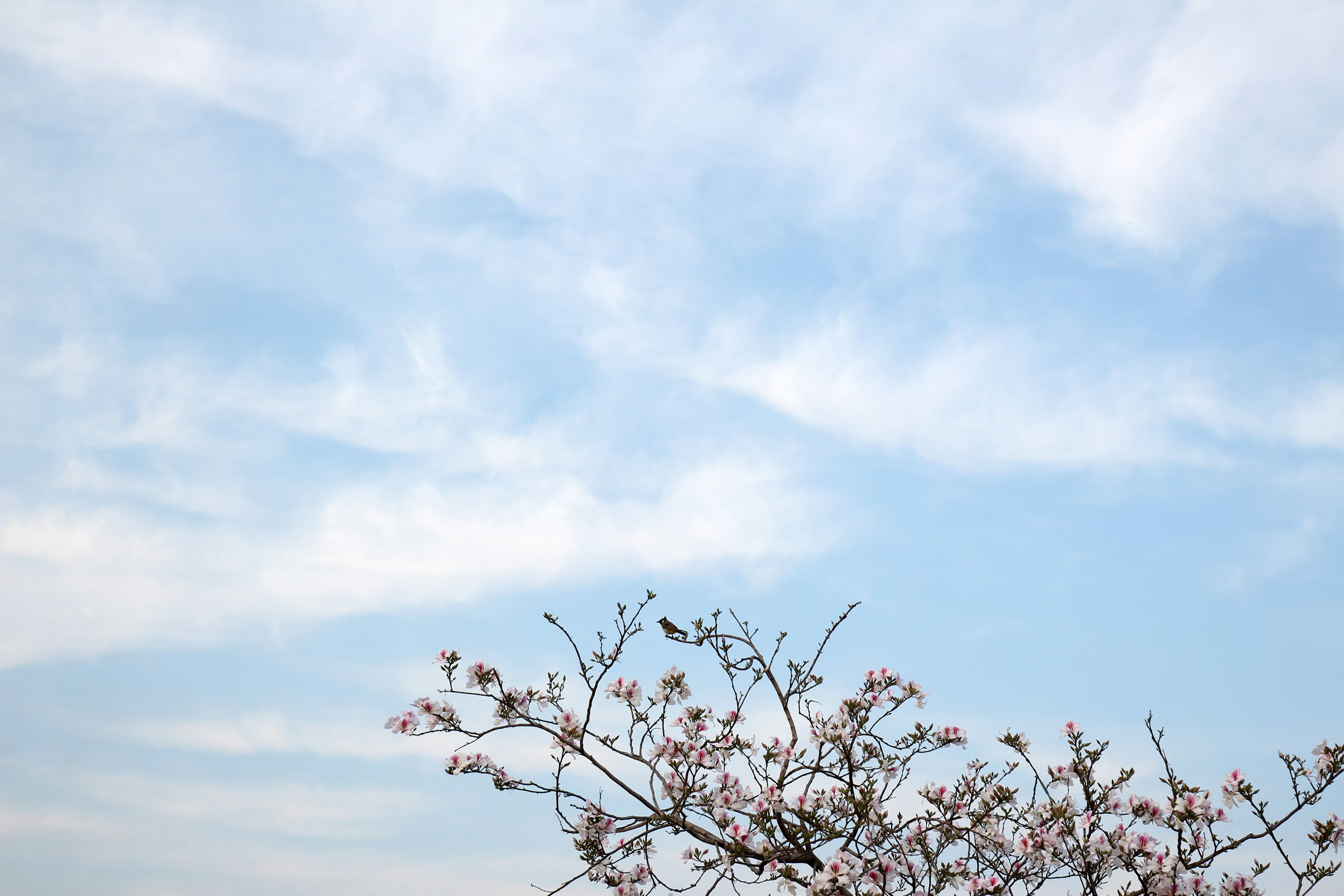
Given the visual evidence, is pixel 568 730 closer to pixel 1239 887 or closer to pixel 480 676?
pixel 480 676

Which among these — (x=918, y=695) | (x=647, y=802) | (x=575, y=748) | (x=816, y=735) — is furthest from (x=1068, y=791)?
(x=575, y=748)

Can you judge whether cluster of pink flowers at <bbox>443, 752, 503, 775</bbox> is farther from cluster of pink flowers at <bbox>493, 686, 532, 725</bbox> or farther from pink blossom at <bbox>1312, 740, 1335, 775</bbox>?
pink blossom at <bbox>1312, 740, 1335, 775</bbox>

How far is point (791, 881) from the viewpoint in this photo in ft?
15.7

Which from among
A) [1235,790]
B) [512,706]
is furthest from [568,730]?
[1235,790]

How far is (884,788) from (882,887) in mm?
517

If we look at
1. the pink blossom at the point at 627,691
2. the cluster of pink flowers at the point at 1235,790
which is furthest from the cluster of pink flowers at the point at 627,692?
the cluster of pink flowers at the point at 1235,790

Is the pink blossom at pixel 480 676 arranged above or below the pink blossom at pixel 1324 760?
above

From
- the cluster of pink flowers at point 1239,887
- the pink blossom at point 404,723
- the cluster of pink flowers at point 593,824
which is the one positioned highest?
the pink blossom at point 404,723

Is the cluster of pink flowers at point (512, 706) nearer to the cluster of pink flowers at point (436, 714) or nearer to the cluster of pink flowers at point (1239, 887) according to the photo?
the cluster of pink flowers at point (436, 714)

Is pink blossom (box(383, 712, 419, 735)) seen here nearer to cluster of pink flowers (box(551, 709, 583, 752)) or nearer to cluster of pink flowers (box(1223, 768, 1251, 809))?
cluster of pink flowers (box(551, 709, 583, 752))

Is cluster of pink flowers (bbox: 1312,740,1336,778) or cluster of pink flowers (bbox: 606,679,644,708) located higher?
cluster of pink flowers (bbox: 606,679,644,708)

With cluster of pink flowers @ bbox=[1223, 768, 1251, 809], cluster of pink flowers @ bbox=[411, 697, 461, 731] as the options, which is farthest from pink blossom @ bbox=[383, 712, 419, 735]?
cluster of pink flowers @ bbox=[1223, 768, 1251, 809]

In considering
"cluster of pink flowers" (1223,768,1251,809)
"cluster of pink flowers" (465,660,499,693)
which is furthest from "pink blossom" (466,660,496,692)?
"cluster of pink flowers" (1223,768,1251,809)

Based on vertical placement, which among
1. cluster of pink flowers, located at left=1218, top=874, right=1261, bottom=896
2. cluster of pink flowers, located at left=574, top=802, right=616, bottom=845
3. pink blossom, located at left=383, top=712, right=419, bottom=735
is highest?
pink blossom, located at left=383, top=712, right=419, bottom=735
